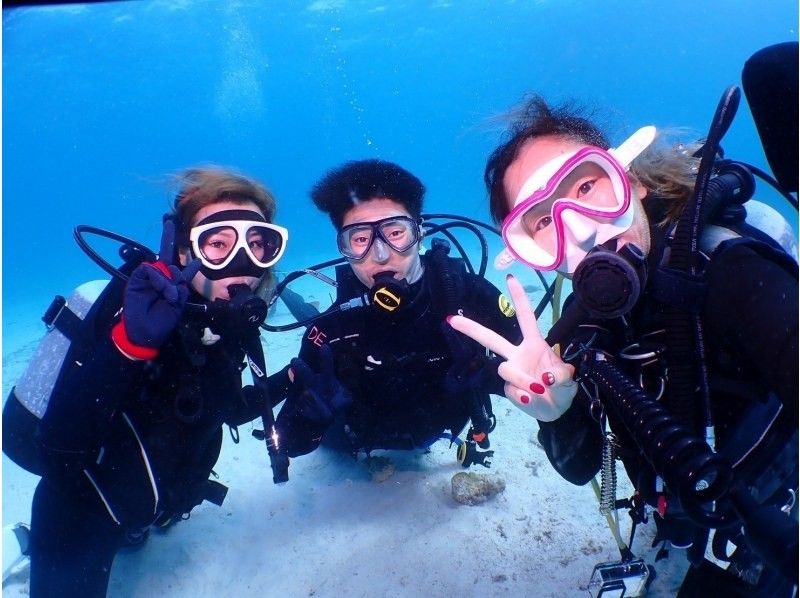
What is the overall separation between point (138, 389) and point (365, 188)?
2460 mm

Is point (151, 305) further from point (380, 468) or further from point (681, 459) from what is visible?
point (681, 459)

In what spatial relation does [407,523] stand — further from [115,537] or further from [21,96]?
[21,96]

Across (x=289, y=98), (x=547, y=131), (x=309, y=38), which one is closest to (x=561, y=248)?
(x=547, y=131)

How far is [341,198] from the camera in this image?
415 cm

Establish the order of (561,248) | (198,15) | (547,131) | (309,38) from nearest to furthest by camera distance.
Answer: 1. (561,248)
2. (547,131)
3. (198,15)
4. (309,38)

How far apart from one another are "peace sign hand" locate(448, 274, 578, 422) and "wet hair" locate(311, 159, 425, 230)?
197 cm

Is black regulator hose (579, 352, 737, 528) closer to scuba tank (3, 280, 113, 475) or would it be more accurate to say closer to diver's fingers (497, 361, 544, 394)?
diver's fingers (497, 361, 544, 394)

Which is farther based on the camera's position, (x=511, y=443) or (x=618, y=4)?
(x=618, y=4)

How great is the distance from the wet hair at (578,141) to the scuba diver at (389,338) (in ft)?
3.29

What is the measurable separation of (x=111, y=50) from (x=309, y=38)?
62.3 ft

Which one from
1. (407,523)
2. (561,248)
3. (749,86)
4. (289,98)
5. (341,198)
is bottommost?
(407,523)

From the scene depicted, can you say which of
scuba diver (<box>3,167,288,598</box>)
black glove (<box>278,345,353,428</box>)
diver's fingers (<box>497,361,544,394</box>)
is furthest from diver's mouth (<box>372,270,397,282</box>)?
diver's fingers (<box>497,361,544,394</box>)

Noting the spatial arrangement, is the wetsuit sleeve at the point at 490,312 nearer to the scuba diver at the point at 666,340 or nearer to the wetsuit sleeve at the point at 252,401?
the scuba diver at the point at 666,340

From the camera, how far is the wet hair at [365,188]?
4.12m
